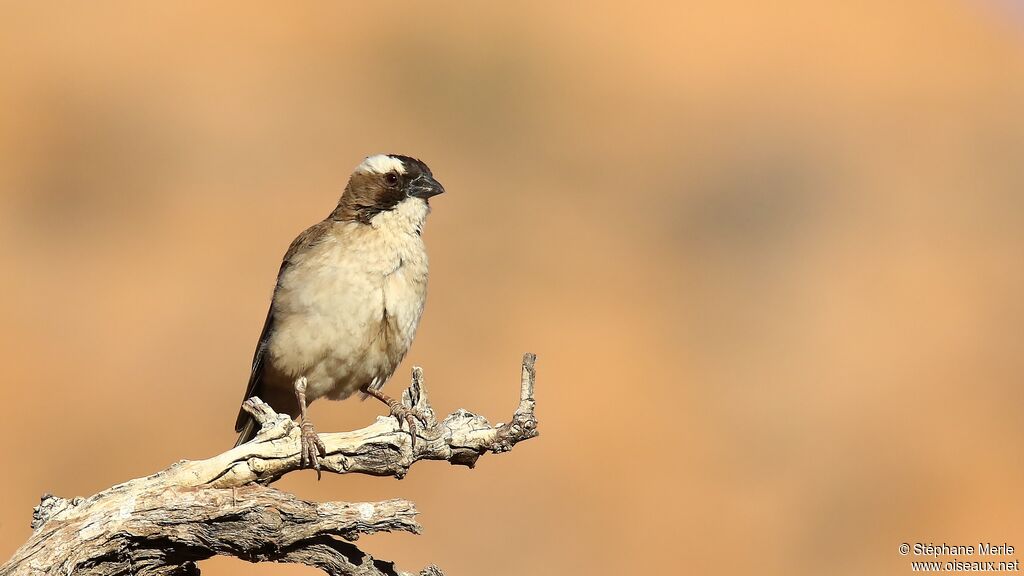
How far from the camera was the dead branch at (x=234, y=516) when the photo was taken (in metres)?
5.99

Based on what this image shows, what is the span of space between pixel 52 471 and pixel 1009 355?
19.7 meters

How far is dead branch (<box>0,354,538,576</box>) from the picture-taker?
5.99 m

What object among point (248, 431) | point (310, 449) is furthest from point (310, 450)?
point (248, 431)

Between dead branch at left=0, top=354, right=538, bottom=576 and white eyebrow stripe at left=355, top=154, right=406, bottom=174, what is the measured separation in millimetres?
2535

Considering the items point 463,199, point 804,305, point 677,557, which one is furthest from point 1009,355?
point 463,199

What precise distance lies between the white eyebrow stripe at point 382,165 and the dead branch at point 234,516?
8.32 ft

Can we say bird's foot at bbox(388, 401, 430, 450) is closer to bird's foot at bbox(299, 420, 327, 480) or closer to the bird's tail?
bird's foot at bbox(299, 420, 327, 480)

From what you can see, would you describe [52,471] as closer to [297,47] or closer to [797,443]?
[797,443]

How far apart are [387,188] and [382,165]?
8.5 inches

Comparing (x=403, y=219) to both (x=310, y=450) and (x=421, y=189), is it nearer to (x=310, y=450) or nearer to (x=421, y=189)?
(x=421, y=189)

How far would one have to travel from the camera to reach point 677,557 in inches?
815

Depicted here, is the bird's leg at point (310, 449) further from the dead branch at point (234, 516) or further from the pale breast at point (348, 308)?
the pale breast at point (348, 308)

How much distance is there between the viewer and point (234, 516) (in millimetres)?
6172

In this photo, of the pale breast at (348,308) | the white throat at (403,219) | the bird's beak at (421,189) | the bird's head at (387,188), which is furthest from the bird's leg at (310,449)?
the bird's beak at (421,189)
